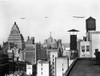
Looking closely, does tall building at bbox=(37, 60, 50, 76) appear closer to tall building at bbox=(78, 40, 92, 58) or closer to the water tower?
the water tower

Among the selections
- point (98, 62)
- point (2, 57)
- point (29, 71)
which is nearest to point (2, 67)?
point (2, 57)

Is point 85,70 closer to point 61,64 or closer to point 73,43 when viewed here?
point 61,64

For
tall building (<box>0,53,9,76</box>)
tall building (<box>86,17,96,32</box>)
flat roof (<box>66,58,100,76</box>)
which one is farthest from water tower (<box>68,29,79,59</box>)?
flat roof (<box>66,58,100,76</box>)

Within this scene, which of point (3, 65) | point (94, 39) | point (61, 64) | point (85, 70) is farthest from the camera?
point (3, 65)

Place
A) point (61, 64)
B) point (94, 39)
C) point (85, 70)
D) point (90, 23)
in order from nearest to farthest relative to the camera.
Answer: point (85, 70) → point (94, 39) → point (90, 23) → point (61, 64)

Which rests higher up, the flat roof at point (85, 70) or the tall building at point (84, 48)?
the tall building at point (84, 48)

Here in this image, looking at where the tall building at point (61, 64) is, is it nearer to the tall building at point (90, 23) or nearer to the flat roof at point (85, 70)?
the tall building at point (90, 23)

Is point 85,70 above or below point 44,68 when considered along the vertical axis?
above

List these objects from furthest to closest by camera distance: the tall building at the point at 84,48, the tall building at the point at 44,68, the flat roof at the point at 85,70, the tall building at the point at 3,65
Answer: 1. the tall building at the point at 3,65
2. the tall building at the point at 44,68
3. the tall building at the point at 84,48
4. the flat roof at the point at 85,70

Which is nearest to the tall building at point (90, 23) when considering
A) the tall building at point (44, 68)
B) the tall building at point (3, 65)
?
the tall building at point (44, 68)

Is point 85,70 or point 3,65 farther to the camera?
point 3,65

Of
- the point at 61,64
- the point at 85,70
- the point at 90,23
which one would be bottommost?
the point at 61,64

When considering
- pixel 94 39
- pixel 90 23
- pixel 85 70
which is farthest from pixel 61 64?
pixel 85 70
